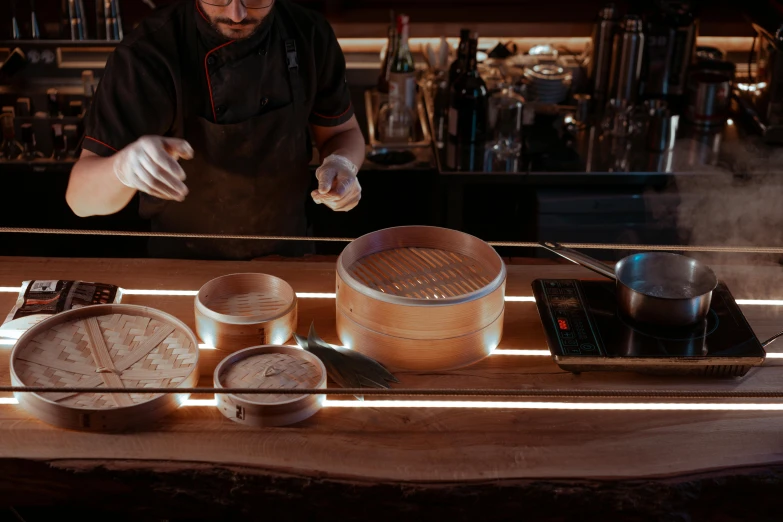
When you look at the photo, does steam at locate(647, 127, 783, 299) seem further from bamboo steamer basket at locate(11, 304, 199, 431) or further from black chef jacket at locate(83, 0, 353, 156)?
bamboo steamer basket at locate(11, 304, 199, 431)

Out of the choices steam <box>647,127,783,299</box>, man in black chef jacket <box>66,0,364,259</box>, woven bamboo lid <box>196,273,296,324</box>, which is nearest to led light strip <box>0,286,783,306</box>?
woven bamboo lid <box>196,273,296,324</box>

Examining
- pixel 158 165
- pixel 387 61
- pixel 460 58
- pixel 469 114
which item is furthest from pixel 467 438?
pixel 387 61

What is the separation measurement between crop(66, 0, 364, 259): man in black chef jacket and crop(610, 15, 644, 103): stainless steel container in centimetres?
180

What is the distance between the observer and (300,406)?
6.33ft

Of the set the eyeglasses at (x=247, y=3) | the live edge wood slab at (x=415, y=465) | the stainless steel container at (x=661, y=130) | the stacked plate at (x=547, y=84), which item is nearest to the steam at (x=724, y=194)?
the stainless steel container at (x=661, y=130)

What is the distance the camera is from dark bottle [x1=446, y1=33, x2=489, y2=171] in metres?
4.11

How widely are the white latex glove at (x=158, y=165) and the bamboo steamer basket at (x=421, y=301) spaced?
17.7 inches

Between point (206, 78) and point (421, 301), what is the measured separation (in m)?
1.26

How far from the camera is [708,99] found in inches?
171

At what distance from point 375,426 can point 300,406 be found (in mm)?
169

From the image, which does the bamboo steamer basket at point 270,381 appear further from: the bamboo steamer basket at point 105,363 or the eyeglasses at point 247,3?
the eyeglasses at point 247,3

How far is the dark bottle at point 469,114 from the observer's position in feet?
13.5

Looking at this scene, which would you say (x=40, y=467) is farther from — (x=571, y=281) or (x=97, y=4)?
(x=97, y=4)

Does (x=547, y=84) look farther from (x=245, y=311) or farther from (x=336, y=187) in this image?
(x=245, y=311)
